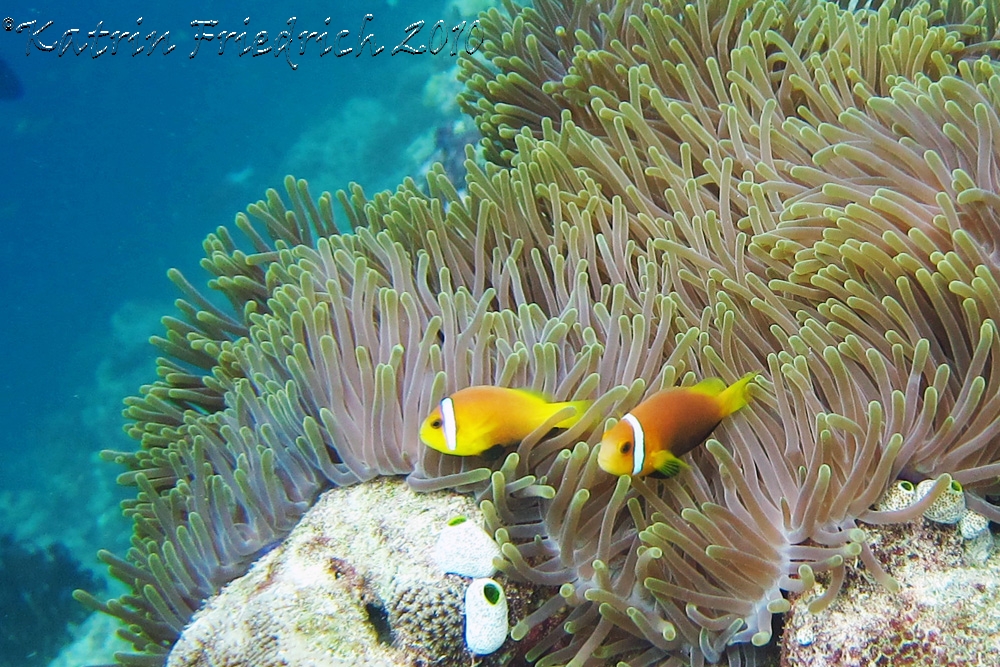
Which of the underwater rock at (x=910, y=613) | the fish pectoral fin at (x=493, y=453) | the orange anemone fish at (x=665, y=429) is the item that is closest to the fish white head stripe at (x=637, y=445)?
the orange anemone fish at (x=665, y=429)

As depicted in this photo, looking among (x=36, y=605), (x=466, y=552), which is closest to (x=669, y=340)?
(x=466, y=552)

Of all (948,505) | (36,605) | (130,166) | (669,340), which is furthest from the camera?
(130,166)

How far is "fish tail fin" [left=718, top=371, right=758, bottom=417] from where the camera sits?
1.76 meters

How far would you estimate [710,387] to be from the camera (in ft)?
5.84


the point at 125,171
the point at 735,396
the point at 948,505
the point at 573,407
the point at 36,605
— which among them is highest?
the point at 125,171

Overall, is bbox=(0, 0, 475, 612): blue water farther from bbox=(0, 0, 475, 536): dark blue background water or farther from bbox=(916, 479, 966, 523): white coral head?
bbox=(916, 479, 966, 523): white coral head

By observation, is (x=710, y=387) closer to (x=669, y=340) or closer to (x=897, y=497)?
(x=669, y=340)

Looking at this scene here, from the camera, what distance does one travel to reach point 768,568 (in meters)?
1.65

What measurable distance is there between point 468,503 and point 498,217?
1.02m

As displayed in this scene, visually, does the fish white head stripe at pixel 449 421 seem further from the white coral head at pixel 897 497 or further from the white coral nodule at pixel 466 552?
the white coral head at pixel 897 497

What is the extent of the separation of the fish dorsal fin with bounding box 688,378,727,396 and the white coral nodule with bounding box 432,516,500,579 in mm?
650

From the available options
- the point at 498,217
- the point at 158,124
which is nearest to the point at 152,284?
Answer: the point at 158,124

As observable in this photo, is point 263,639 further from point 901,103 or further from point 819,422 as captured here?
point 901,103

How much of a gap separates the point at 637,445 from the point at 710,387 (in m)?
0.30
